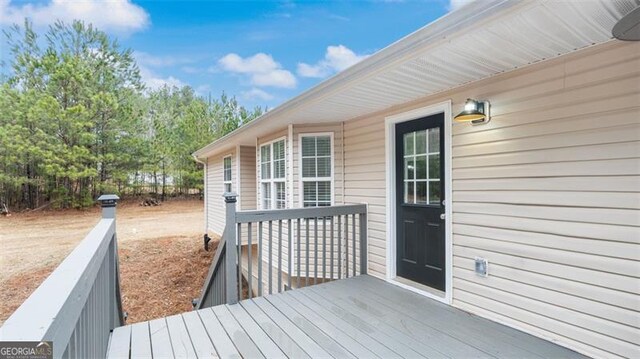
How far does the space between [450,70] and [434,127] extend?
869 millimetres

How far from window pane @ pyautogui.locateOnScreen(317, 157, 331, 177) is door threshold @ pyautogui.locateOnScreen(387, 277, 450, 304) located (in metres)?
1.83

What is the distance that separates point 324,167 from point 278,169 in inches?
53.2

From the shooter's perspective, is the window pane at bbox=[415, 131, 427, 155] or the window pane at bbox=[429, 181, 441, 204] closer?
the window pane at bbox=[429, 181, 441, 204]

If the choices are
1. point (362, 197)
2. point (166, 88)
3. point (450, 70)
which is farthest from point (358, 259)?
point (166, 88)

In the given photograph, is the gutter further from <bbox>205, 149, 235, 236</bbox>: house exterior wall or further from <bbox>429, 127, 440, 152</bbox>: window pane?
<bbox>205, 149, 235, 236</bbox>: house exterior wall

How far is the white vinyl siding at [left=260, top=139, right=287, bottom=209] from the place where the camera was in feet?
18.6

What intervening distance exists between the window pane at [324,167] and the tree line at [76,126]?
1387 cm

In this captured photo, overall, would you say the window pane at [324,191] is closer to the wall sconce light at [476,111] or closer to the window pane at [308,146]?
the window pane at [308,146]

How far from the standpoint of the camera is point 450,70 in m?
2.54

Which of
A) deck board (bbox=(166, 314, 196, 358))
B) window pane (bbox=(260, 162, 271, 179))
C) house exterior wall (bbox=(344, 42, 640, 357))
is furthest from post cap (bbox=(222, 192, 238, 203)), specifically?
window pane (bbox=(260, 162, 271, 179))

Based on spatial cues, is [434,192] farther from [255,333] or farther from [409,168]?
[255,333]

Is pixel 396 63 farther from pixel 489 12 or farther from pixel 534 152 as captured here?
pixel 534 152

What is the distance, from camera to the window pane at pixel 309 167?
16.0ft

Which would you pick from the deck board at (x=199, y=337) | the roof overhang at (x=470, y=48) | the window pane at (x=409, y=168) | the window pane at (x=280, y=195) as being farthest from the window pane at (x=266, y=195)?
the deck board at (x=199, y=337)
